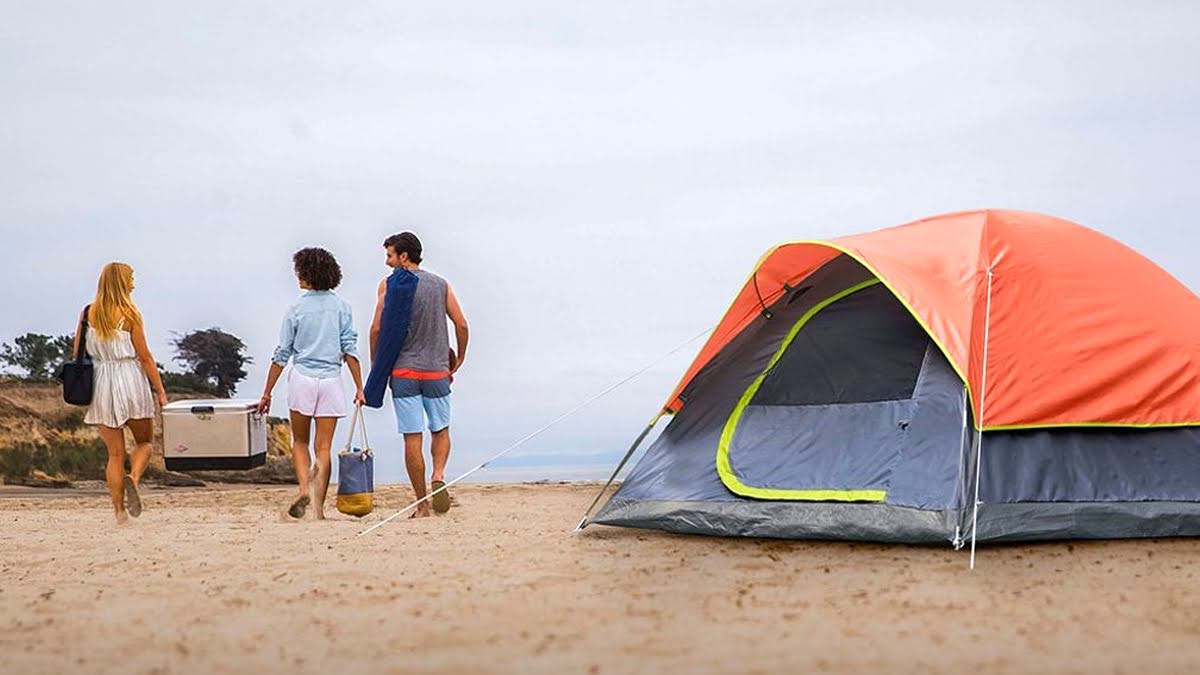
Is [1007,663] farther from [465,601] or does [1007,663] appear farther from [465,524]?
[465,524]

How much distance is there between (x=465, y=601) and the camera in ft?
18.7

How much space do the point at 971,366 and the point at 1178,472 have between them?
1.42 meters

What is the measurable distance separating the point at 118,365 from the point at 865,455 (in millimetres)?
5383

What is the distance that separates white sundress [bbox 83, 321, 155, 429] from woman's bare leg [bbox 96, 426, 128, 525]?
2.7 inches

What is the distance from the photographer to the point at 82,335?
9352 millimetres

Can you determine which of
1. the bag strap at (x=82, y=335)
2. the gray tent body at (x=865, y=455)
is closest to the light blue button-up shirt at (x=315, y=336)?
the bag strap at (x=82, y=335)

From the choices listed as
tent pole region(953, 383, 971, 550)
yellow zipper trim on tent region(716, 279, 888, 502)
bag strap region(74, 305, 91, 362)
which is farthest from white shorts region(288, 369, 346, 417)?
tent pole region(953, 383, 971, 550)

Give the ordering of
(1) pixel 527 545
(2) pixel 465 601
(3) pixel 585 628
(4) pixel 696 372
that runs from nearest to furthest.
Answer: (3) pixel 585 628, (2) pixel 465 601, (1) pixel 527 545, (4) pixel 696 372

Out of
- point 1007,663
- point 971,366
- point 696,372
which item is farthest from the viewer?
point 696,372

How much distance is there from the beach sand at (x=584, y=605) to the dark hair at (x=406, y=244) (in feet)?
6.64

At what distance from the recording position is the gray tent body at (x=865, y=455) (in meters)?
6.84

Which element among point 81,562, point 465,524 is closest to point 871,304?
point 465,524

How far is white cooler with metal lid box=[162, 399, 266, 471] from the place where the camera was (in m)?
11.8

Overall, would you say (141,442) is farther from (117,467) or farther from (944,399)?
(944,399)
